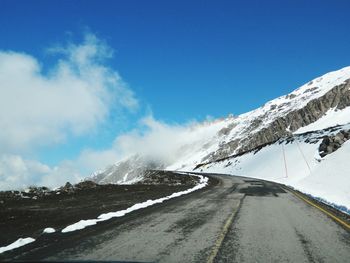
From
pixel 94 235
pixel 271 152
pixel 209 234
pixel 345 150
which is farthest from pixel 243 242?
pixel 271 152

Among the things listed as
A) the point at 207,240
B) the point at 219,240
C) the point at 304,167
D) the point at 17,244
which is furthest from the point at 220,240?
the point at 304,167

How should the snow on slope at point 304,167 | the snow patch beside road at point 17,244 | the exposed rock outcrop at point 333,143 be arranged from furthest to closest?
the exposed rock outcrop at point 333,143, the snow on slope at point 304,167, the snow patch beside road at point 17,244

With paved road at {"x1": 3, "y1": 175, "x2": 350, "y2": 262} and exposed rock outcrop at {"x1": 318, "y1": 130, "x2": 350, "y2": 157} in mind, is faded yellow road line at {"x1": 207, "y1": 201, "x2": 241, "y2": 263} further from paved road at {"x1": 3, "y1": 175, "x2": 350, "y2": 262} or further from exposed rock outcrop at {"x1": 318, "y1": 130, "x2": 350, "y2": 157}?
exposed rock outcrop at {"x1": 318, "y1": 130, "x2": 350, "y2": 157}

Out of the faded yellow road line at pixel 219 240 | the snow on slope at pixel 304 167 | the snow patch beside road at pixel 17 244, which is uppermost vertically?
the snow on slope at pixel 304 167

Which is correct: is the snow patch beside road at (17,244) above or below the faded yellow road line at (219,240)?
above

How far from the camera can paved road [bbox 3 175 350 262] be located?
7.30 m

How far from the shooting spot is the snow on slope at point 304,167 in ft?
78.5

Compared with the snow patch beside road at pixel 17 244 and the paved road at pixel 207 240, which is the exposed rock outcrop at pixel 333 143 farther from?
the snow patch beside road at pixel 17 244

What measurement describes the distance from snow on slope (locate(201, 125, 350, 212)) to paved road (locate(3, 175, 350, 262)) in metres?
5.88

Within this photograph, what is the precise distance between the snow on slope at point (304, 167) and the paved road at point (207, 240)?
19.3ft

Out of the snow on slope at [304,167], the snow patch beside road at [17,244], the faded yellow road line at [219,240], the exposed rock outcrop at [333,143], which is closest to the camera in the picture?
the faded yellow road line at [219,240]

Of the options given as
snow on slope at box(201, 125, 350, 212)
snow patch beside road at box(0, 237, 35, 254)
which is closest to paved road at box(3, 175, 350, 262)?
snow patch beside road at box(0, 237, 35, 254)

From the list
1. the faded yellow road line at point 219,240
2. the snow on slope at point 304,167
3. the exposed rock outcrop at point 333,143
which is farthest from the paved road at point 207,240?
the exposed rock outcrop at point 333,143

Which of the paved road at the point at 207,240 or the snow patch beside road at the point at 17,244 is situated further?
the snow patch beside road at the point at 17,244
